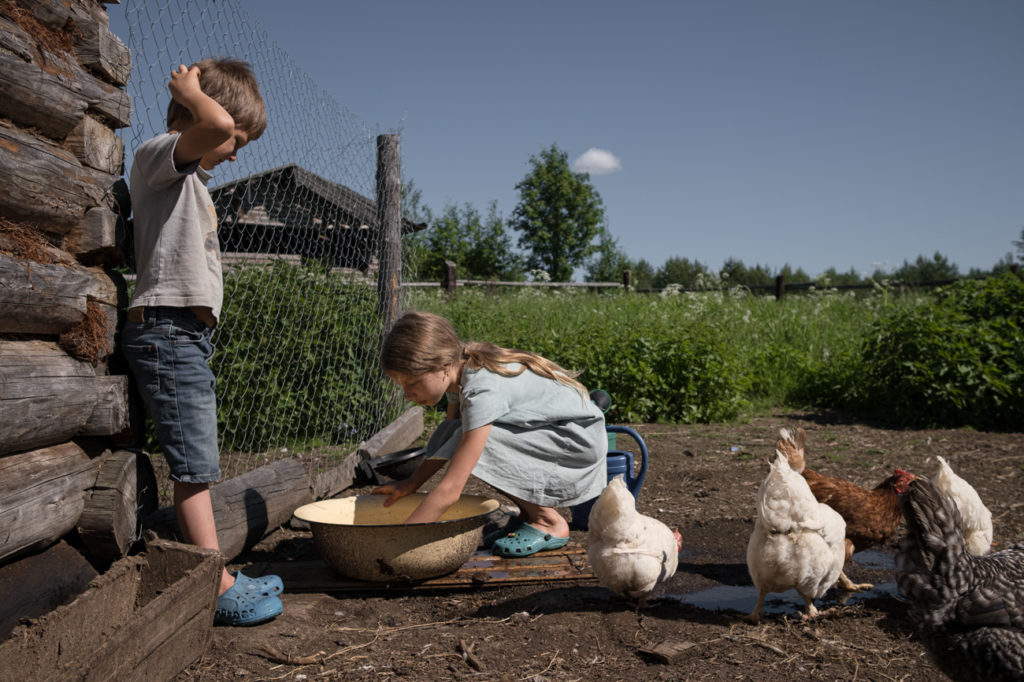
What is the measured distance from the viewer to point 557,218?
30.2 meters

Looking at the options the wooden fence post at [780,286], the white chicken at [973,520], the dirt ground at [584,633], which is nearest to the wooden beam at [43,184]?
the dirt ground at [584,633]

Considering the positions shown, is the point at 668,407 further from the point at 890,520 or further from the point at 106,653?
the point at 106,653

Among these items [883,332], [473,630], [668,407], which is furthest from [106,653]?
[883,332]

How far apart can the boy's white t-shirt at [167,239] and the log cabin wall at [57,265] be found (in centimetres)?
13

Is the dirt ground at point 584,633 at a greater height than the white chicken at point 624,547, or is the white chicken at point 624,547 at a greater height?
the white chicken at point 624,547

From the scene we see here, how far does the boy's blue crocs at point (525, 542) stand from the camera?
3402mm

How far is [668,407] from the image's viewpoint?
7.96 metres

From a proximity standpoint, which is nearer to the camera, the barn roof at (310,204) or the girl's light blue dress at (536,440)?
the girl's light blue dress at (536,440)

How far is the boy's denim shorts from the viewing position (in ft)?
8.20

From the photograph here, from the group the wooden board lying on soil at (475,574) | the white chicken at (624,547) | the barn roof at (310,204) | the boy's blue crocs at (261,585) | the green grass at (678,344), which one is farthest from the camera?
the green grass at (678,344)

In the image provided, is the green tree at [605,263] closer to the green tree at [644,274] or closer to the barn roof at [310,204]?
the green tree at [644,274]

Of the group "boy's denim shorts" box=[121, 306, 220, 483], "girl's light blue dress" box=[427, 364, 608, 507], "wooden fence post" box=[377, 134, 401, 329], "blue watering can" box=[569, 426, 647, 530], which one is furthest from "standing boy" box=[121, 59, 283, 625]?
"wooden fence post" box=[377, 134, 401, 329]

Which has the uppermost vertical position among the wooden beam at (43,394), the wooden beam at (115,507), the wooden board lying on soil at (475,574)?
the wooden beam at (43,394)

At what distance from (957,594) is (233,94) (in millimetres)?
2871
